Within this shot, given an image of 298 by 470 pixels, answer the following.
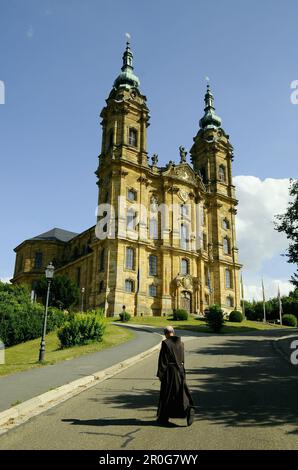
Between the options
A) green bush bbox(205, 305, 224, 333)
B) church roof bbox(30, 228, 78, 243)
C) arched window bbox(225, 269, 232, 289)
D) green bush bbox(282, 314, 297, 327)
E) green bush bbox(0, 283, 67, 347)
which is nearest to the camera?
green bush bbox(0, 283, 67, 347)

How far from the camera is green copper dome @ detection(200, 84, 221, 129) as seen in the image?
67.3 m

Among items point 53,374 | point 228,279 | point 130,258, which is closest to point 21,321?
point 53,374

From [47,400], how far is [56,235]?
66758 millimetres

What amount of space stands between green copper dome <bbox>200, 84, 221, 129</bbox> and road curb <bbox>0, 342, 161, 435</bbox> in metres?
60.2

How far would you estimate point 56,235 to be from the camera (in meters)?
73.5

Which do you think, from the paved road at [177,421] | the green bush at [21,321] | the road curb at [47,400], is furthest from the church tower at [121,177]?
the paved road at [177,421]

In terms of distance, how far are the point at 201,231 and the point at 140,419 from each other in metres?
50.5

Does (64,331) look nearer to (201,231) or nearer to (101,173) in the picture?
(101,173)

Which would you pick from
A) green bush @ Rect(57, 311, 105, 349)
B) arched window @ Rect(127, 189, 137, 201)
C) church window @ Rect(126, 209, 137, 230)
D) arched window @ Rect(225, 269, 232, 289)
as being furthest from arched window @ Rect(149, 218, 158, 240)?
green bush @ Rect(57, 311, 105, 349)

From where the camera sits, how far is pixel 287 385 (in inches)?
408

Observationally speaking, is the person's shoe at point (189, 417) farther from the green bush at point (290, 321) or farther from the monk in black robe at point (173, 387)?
the green bush at point (290, 321)

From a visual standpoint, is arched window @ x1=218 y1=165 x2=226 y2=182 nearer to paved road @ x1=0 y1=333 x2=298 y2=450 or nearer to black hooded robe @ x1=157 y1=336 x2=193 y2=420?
paved road @ x1=0 y1=333 x2=298 y2=450

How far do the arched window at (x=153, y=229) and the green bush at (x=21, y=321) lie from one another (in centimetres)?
2047

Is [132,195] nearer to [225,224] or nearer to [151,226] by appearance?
[151,226]
